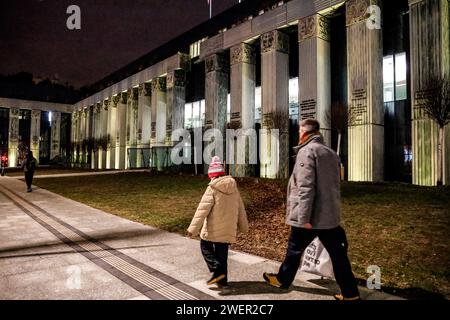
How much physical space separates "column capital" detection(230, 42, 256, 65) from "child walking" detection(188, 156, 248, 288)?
22624 mm

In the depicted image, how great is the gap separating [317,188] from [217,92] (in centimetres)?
2482

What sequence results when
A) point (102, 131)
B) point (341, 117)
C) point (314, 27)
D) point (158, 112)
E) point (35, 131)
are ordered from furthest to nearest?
point (35, 131)
point (102, 131)
point (158, 112)
point (314, 27)
point (341, 117)

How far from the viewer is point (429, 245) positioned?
5441mm

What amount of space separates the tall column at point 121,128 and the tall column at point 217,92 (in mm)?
18613

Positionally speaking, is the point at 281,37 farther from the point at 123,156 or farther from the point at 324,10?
the point at 123,156

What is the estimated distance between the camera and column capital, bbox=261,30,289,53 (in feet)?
73.4

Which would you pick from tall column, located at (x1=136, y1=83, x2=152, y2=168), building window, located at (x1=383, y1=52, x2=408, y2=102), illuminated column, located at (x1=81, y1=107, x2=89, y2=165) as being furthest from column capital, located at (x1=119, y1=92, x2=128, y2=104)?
building window, located at (x1=383, y1=52, x2=408, y2=102)

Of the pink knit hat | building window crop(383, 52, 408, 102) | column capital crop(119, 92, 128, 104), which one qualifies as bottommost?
the pink knit hat

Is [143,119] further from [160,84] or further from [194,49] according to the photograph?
[194,49]

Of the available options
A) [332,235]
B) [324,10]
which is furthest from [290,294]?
[324,10]

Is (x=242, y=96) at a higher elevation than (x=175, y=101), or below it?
below

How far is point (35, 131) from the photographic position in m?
57.8

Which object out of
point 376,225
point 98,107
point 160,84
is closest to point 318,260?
point 376,225

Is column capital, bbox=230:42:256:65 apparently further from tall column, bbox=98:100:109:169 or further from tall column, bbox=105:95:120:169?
tall column, bbox=98:100:109:169
